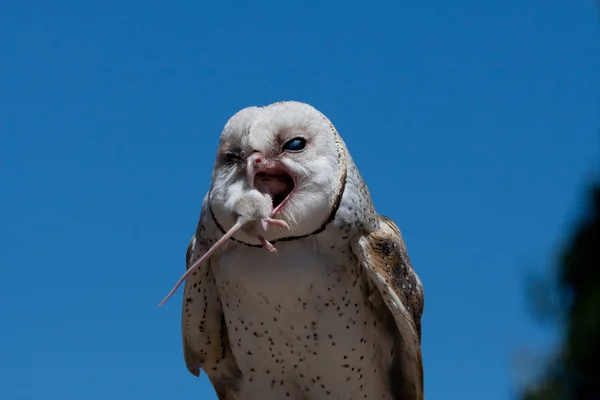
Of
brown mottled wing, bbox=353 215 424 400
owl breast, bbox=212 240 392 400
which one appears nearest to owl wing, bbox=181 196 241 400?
owl breast, bbox=212 240 392 400

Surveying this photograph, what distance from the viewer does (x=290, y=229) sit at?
4559 mm

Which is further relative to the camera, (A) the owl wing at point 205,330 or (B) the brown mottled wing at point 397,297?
(A) the owl wing at point 205,330

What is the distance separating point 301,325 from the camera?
4.85m

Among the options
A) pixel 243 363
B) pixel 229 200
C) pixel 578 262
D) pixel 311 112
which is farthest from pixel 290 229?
pixel 578 262

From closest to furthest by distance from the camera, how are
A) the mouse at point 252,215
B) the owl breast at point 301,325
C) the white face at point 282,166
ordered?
the mouse at point 252,215 → the white face at point 282,166 → the owl breast at point 301,325

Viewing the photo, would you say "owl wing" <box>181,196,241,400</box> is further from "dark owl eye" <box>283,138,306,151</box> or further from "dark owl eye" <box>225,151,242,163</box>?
"dark owl eye" <box>283,138,306,151</box>

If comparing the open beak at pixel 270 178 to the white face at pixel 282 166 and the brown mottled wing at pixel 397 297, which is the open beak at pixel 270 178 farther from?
the brown mottled wing at pixel 397 297

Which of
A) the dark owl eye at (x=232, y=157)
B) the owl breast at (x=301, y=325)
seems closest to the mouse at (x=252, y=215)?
the dark owl eye at (x=232, y=157)

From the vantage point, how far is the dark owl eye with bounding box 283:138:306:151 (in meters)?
4.61

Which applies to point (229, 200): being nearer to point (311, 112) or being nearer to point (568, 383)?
point (311, 112)

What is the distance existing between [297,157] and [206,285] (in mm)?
1096

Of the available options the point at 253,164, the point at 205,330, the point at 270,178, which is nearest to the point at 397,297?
the point at 270,178

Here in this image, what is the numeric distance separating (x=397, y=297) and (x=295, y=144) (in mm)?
994

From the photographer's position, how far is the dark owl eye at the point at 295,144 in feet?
15.1
